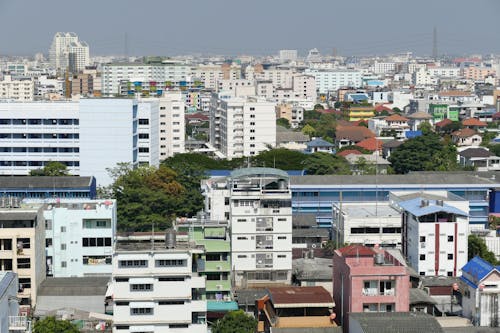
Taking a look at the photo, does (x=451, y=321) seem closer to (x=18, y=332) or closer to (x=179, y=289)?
(x=179, y=289)

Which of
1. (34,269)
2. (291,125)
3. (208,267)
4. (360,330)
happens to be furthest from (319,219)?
(291,125)

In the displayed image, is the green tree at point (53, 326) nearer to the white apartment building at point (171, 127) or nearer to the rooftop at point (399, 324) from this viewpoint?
the rooftop at point (399, 324)

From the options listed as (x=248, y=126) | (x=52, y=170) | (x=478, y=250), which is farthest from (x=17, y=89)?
(x=478, y=250)

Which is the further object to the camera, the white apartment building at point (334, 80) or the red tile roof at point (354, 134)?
the white apartment building at point (334, 80)

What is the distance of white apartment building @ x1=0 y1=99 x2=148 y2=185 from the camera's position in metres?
20.1

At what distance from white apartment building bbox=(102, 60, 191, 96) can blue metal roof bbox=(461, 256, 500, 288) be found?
121 ft

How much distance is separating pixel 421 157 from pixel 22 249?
1398 centimetres

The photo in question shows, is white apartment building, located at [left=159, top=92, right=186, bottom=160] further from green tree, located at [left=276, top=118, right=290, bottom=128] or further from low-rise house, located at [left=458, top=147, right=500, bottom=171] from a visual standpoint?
green tree, located at [left=276, top=118, right=290, bottom=128]

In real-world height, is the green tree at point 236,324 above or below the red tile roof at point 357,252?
below

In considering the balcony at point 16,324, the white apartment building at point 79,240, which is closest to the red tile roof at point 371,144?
the white apartment building at point 79,240

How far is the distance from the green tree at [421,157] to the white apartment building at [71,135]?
21.7 feet

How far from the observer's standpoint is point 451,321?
10125mm

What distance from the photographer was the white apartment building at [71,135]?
20.1 m

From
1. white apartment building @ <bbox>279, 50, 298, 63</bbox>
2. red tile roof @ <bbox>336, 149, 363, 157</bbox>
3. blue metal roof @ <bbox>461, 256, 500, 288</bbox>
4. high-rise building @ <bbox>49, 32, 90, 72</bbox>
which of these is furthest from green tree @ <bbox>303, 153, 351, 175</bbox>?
white apartment building @ <bbox>279, 50, 298, 63</bbox>
